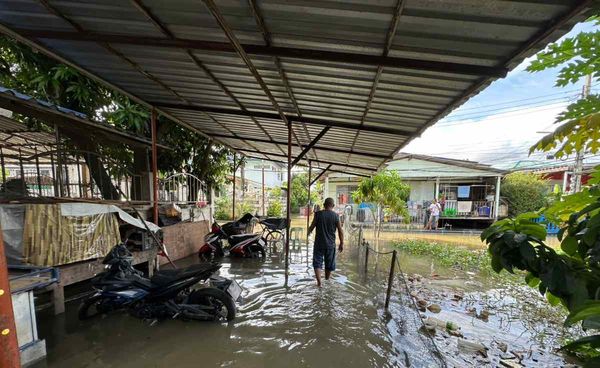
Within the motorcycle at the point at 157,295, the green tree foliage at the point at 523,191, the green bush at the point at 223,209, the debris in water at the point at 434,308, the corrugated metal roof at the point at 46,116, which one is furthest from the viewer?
the green bush at the point at 223,209

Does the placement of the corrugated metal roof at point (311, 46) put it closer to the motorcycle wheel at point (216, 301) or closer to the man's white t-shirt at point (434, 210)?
the motorcycle wheel at point (216, 301)

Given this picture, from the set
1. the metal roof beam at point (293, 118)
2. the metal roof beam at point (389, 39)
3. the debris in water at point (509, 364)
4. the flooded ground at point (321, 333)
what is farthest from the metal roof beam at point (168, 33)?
the debris in water at point (509, 364)

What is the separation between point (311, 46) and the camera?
286 cm

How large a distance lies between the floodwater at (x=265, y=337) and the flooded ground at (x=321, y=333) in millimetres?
12

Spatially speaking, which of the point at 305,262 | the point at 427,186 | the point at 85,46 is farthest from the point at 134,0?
the point at 427,186

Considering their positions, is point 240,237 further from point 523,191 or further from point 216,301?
point 523,191

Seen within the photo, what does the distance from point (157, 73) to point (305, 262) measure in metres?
5.60

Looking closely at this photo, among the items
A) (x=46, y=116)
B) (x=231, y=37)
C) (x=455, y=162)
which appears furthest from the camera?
(x=455, y=162)

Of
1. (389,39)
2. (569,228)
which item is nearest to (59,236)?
(389,39)

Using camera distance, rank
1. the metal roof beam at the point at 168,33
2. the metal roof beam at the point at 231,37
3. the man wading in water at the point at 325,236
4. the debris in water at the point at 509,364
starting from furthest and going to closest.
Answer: the man wading in water at the point at 325,236 → the debris in water at the point at 509,364 → the metal roof beam at the point at 168,33 → the metal roof beam at the point at 231,37

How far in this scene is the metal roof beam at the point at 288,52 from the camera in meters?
2.67

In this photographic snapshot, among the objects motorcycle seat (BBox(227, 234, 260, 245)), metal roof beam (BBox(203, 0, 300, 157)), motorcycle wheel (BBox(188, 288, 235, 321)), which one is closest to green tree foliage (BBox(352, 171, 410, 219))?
motorcycle seat (BBox(227, 234, 260, 245))

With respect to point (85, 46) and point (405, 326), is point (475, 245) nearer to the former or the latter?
point (405, 326)

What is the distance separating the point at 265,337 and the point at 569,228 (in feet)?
11.0
